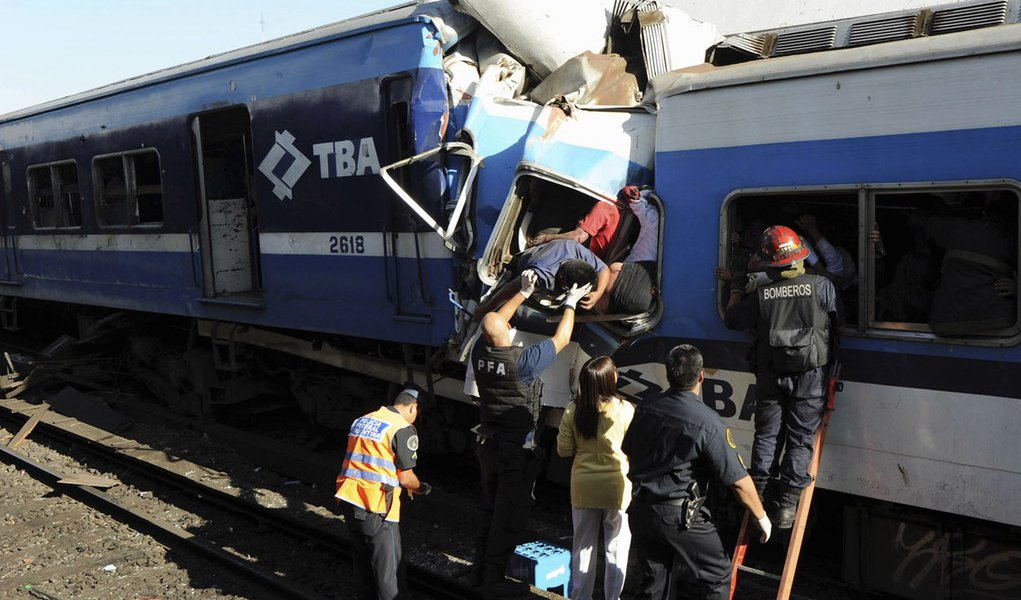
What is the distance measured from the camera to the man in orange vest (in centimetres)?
479

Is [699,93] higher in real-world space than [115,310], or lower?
higher

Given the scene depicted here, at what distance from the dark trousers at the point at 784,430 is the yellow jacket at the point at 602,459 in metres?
0.67

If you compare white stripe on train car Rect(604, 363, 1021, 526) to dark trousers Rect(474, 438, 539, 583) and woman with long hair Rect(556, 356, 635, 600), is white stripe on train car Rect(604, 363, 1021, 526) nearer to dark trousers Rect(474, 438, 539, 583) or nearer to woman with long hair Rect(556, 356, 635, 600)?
woman with long hair Rect(556, 356, 635, 600)

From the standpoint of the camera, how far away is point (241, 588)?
5816 millimetres

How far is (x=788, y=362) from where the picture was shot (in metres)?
4.28

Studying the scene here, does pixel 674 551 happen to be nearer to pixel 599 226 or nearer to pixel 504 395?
pixel 504 395

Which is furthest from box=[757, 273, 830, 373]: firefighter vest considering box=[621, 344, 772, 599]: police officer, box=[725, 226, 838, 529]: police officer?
box=[621, 344, 772, 599]: police officer

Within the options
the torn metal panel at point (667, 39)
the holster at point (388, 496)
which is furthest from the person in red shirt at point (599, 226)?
the holster at point (388, 496)

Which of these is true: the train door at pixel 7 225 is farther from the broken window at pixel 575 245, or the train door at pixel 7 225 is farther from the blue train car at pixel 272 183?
the broken window at pixel 575 245

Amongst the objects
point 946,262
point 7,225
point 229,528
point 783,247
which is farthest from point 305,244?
point 7,225

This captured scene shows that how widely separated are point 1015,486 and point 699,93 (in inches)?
101


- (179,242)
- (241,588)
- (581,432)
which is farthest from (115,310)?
(581,432)

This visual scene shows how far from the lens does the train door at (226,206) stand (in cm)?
826

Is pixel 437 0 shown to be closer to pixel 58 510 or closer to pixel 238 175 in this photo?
pixel 238 175
